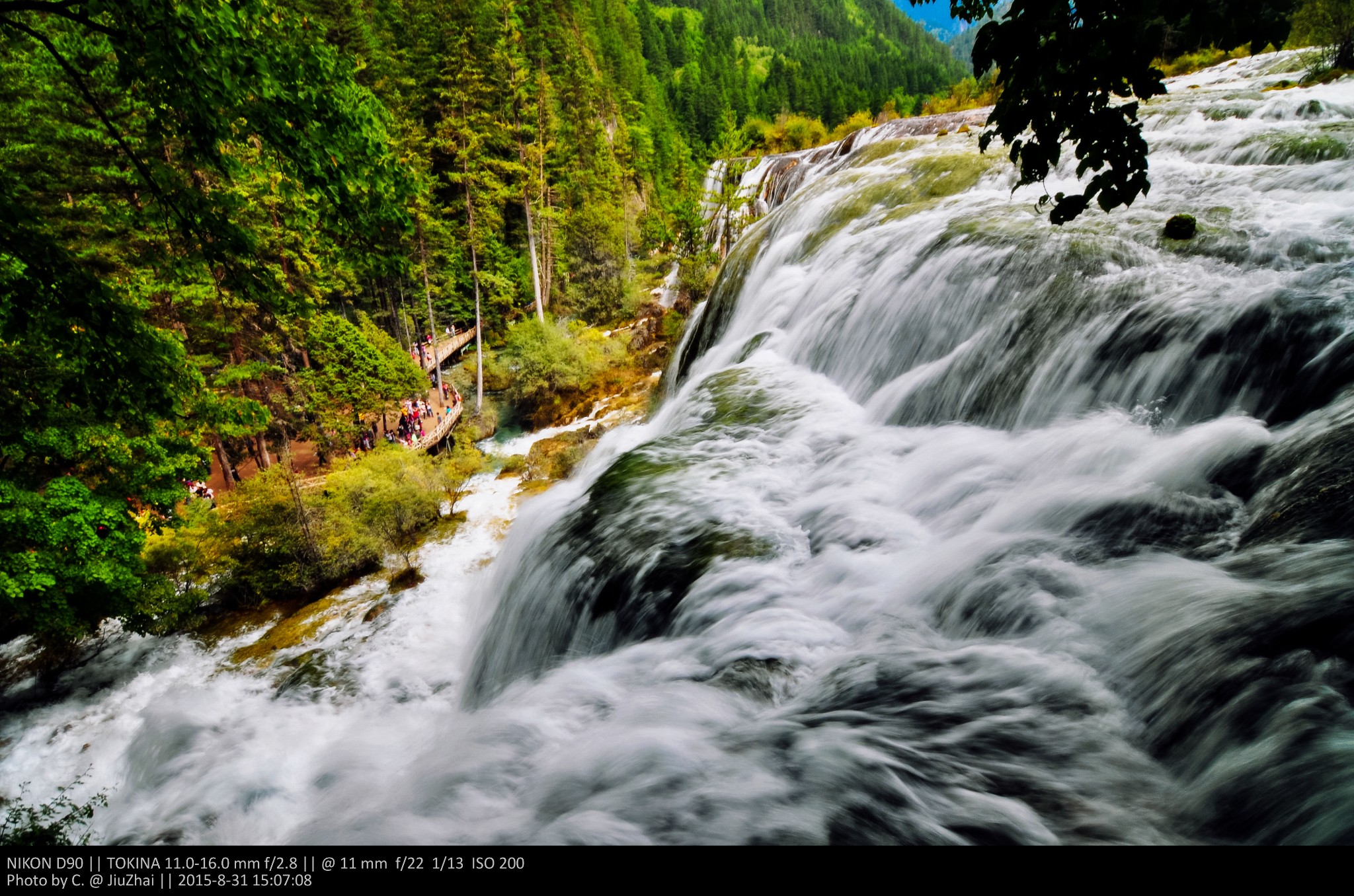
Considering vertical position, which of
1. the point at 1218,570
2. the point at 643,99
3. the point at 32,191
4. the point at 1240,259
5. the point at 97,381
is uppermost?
the point at 643,99

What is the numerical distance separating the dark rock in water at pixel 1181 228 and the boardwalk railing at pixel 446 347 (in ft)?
77.6

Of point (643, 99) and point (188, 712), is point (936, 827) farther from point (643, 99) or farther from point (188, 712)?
point (643, 99)

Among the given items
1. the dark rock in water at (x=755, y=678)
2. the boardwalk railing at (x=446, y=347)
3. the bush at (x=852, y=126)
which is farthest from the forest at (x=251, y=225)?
the bush at (x=852, y=126)

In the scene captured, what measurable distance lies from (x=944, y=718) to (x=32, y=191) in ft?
66.5

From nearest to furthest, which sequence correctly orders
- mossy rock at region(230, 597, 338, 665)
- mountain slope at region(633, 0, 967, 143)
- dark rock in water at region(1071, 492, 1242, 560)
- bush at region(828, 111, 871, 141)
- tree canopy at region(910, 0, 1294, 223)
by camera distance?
1. tree canopy at region(910, 0, 1294, 223)
2. dark rock in water at region(1071, 492, 1242, 560)
3. mossy rock at region(230, 597, 338, 665)
4. bush at region(828, 111, 871, 141)
5. mountain slope at region(633, 0, 967, 143)

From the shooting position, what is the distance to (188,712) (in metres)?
6.76

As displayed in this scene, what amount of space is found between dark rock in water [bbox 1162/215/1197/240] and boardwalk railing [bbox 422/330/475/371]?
77.6ft

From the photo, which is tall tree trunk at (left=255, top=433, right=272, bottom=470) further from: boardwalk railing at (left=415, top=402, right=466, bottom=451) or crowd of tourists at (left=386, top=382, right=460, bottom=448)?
boardwalk railing at (left=415, top=402, right=466, bottom=451)

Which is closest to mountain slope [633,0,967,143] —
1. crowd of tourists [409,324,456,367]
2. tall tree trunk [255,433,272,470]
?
crowd of tourists [409,324,456,367]

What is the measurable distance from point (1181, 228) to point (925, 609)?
5.55 m

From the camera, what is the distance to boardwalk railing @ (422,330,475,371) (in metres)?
23.9

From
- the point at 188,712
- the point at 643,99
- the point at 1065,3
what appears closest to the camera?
the point at 1065,3

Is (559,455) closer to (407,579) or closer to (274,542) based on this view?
(407,579)
